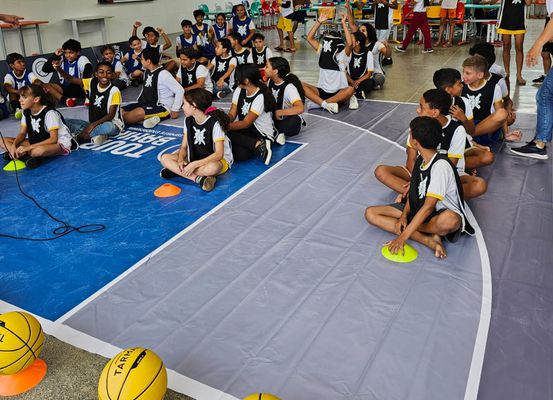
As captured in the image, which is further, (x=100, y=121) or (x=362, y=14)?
(x=362, y=14)

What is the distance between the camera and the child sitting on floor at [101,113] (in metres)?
6.42

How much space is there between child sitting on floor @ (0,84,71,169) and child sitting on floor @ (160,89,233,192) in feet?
5.08

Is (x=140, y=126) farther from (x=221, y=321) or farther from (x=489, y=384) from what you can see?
(x=489, y=384)

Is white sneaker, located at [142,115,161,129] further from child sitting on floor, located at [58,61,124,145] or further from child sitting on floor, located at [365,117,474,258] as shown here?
child sitting on floor, located at [365,117,474,258]

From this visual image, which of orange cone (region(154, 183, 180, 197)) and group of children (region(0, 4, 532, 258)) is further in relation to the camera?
orange cone (region(154, 183, 180, 197))

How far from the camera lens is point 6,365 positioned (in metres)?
2.49

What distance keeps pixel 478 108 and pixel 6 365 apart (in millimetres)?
4865

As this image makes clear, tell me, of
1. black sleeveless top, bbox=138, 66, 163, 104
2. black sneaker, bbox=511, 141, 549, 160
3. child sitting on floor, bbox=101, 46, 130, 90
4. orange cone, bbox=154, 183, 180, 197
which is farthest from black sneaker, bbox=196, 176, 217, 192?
child sitting on floor, bbox=101, 46, 130, 90

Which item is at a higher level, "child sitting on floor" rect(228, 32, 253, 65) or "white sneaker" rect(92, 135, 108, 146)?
"child sitting on floor" rect(228, 32, 253, 65)

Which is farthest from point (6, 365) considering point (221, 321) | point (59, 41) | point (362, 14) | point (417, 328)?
point (362, 14)

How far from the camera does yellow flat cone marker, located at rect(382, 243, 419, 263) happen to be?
3.56m

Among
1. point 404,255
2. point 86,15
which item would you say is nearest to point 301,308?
point 404,255

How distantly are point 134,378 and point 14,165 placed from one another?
4224mm

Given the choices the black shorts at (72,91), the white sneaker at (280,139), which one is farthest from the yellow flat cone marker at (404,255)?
the black shorts at (72,91)
